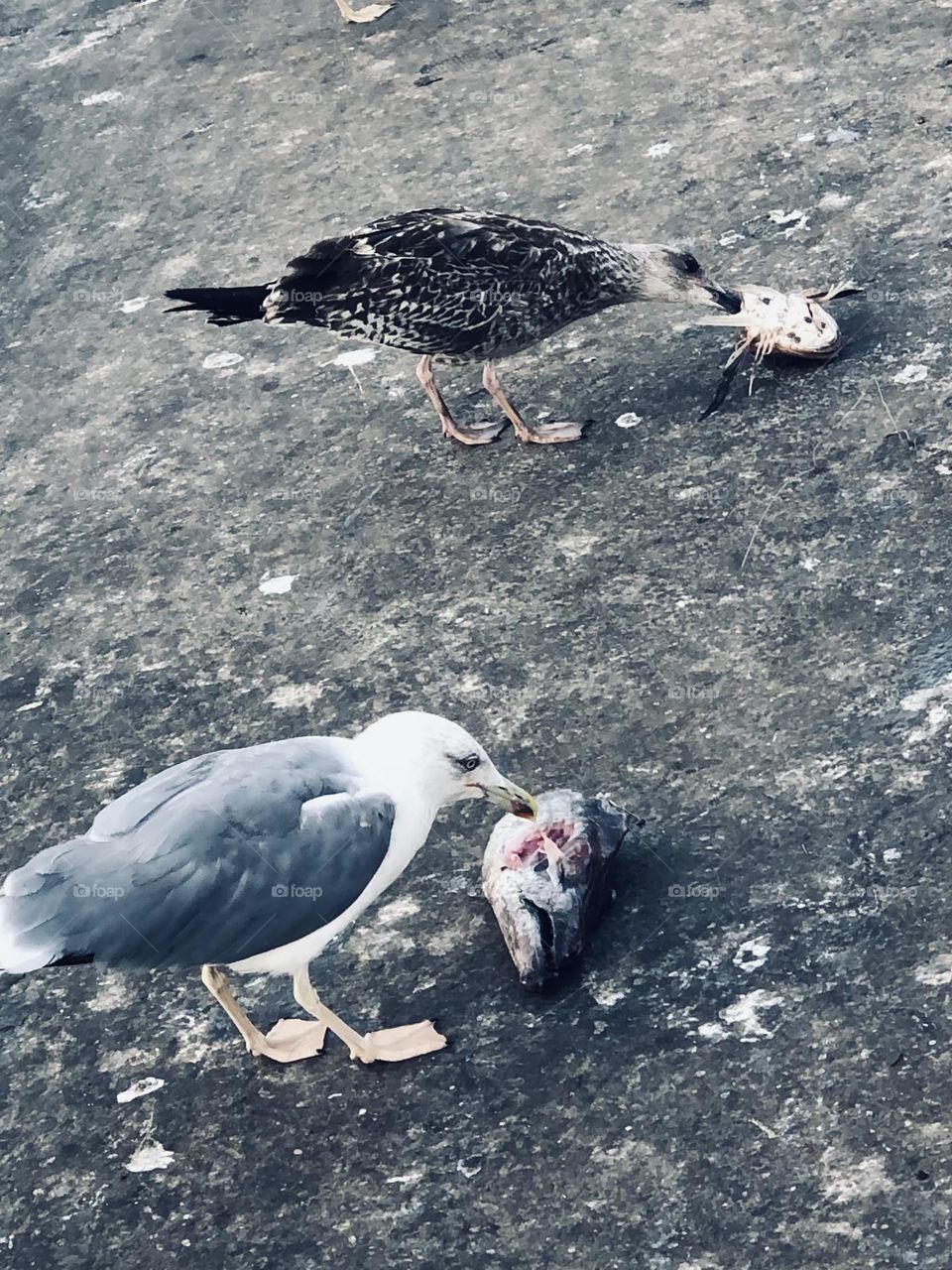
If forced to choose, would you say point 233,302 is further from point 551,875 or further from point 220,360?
point 551,875

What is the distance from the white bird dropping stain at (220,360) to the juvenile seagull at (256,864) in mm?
2922

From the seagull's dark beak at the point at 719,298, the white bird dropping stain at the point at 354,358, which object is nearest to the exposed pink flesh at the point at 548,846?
the seagull's dark beak at the point at 719,298

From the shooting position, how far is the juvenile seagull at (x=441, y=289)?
4.86 meters

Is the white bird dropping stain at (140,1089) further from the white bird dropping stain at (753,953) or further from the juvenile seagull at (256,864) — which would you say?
the white bird dropping stain at (753,953)

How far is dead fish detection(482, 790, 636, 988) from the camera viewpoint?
323 centimetres

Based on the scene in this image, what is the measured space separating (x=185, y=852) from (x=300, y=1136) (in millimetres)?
612

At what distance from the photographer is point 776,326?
4.88 meters

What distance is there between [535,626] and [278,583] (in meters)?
0.89

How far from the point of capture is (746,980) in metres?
3.17

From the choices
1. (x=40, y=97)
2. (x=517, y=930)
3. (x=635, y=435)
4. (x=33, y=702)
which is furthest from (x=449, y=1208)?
(x=40, y=97)

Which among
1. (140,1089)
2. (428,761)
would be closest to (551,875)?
(428,761)

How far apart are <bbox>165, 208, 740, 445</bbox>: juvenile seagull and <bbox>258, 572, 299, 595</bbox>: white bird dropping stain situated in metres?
0.79

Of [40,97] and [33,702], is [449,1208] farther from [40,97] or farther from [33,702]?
[40,97]

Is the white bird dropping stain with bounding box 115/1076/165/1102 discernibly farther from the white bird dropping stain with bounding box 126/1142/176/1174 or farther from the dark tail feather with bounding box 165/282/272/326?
the dark tail feather with bounding box 165/282/272/326
